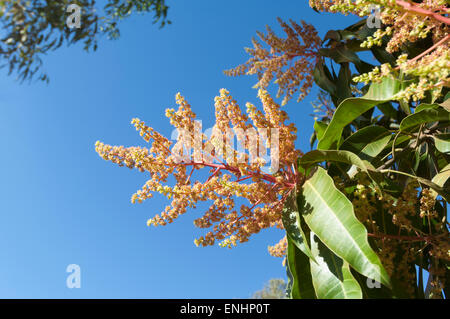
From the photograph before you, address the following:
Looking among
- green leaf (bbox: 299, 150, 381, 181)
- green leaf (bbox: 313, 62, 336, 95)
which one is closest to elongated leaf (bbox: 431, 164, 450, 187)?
green leaf (bbox: 299, 150, 381, 181)

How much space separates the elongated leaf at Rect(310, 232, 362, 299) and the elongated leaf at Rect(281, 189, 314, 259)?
0.07 meters

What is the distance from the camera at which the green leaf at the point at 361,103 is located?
4.78ft

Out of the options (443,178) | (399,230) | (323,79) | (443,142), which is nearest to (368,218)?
(399,230)

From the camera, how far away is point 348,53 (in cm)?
237

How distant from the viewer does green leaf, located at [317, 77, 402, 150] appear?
1.46m

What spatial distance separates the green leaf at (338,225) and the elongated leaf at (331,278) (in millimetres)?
104

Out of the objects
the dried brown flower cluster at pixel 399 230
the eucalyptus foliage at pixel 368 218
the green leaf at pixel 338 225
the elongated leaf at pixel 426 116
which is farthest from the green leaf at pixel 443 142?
the green leaf at pixel 338 225

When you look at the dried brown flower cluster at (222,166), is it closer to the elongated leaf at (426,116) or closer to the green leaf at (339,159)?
the green leaf at (339,159)

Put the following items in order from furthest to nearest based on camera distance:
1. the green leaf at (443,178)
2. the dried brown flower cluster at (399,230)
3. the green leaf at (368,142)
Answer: the green leaf at (368,142) → the green leaf at (443,178) → the dried brown flower cluster at (399,230)

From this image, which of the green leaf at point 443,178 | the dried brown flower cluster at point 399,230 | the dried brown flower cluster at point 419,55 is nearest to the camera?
the dried brown flower cluster at point 419,55

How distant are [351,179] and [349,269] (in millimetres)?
424
